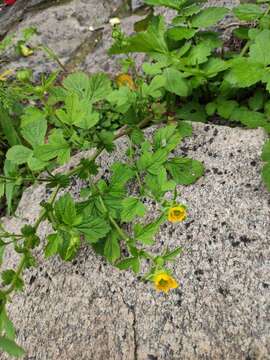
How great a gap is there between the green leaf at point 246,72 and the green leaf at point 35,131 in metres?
0.69

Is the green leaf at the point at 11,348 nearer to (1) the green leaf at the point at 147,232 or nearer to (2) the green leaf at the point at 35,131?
(1) the green leaf at the point at 147,232

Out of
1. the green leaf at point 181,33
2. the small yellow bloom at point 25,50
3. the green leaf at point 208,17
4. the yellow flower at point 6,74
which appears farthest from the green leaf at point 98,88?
the small yellow bloom at point 25,50

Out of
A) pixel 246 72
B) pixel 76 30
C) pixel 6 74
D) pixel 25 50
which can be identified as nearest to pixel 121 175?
pixel 246 72

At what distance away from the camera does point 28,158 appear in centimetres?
150

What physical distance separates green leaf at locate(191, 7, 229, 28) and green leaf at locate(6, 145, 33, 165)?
0.86 m

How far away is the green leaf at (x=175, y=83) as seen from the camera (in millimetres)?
1723

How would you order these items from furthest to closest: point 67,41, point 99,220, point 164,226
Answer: point 67,41 < point 164,226 < point 99,220

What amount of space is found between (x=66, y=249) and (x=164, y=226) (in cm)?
34

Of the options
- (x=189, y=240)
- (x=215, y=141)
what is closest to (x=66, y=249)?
(x=189, y=240)

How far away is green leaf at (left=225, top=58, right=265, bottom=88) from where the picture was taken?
5.18 feet

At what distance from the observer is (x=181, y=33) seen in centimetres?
180

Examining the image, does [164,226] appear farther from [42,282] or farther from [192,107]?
[192,107]

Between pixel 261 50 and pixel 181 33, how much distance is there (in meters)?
0.33

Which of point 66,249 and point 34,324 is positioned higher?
point 66,249
